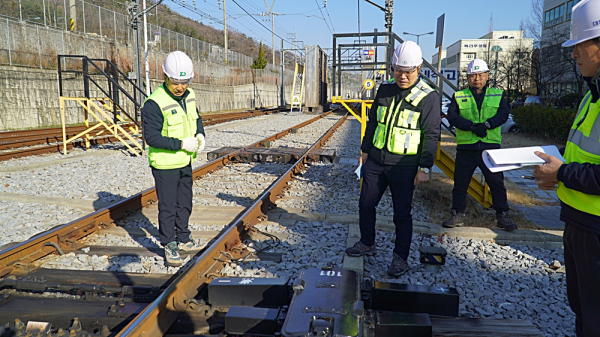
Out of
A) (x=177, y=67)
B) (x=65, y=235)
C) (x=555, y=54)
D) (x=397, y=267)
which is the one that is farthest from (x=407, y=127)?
(x=555, y=54)

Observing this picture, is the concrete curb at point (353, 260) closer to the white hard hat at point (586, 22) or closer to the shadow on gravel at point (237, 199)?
the shadow on gravel at point (237, 199)

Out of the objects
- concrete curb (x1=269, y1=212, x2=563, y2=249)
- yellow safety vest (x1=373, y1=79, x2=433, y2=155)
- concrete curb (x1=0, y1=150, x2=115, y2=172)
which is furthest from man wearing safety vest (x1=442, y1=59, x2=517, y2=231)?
concrete curb (x1=0, y1=150, x2=115, y2=172)

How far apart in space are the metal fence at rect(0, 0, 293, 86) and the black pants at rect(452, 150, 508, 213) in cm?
2233

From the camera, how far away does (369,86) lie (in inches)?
301

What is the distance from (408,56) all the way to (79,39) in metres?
27.4

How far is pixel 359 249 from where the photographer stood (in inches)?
175

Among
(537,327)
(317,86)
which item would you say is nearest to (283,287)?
(537,327)

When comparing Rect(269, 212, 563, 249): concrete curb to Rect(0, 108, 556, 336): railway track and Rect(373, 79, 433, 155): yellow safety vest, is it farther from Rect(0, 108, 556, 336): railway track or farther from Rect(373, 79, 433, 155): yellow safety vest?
Rect(373, 79, 433, 155): yellow safety vest

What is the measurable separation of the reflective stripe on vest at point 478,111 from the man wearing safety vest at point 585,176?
320cm

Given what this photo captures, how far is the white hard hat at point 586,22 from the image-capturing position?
2.02m

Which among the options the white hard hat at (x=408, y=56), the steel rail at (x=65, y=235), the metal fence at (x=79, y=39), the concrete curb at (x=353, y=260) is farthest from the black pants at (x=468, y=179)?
the metal fence at (x=79, y=39)

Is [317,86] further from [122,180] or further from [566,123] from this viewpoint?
[122,180]

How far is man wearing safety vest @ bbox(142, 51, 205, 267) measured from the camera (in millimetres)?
4098

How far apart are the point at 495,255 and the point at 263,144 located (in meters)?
8.88
